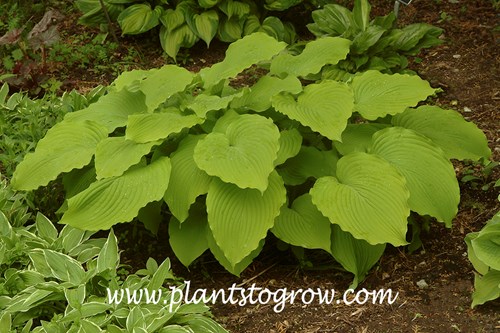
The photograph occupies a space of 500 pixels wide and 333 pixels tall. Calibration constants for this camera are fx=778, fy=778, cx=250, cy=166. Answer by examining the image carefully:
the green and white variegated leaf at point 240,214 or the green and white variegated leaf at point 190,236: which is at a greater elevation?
the green and white variegated leaf at point 240,214

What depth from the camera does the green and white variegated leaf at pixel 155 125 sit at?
3809 millimetres

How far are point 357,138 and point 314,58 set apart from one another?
1.92ft

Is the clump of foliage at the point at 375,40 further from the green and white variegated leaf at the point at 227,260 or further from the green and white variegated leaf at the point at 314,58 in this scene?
the green and white variegated leaf at the point at 227,260

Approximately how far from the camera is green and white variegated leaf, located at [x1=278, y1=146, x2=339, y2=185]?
12.9 feet

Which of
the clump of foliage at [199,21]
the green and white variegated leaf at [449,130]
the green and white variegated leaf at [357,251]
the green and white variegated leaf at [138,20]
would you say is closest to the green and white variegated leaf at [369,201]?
the green and white variegated leaf at [357,251]

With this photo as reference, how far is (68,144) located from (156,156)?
0.49 metres

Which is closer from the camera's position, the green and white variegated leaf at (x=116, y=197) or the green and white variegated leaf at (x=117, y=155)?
the green and white variegated leaf at (x=116, y=197)

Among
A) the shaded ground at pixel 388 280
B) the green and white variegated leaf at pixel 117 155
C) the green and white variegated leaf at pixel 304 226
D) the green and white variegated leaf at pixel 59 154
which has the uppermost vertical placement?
the green and white variegated leaf at pixel 117 155

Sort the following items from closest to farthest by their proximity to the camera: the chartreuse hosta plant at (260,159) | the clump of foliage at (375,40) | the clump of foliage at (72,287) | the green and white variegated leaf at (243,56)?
the clump of foliage at (72,287)
the chartreuse hosta plant at (260,159)
the green and white variegated leaf at (243,56)
the clump of foliage at (375,40)

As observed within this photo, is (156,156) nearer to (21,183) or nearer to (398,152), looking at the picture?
(21,183)

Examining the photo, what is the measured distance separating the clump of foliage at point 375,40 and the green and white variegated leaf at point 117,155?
1.87 m

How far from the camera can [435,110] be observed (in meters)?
4.22

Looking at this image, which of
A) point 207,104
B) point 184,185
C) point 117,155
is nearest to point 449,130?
point 207,104

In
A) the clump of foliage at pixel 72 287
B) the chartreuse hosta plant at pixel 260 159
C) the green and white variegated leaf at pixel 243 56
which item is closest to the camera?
the clump of foliage at pixel 72 287
